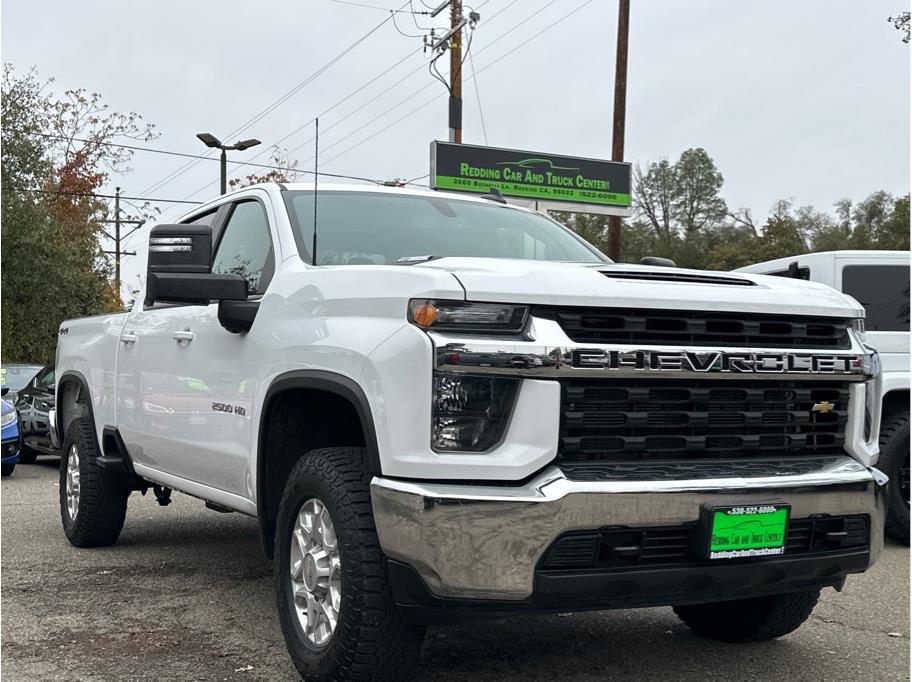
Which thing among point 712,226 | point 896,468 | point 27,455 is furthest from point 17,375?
point 712,226

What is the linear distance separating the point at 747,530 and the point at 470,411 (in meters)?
0.99

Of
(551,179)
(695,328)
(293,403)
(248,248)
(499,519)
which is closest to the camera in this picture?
(499,519)

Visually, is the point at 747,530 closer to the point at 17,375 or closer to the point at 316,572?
the point at 316,572

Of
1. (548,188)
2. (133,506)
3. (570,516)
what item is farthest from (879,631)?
(548,188)

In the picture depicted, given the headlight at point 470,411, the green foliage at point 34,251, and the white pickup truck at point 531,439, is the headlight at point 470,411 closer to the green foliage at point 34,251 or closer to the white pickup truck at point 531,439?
the white pickup truck at point 531,439

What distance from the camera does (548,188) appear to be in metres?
22.7

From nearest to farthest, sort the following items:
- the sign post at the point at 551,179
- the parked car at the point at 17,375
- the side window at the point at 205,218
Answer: the side window at the point at 205,218 < the parked car at the point at 17,375 < the sign post at the point at 551,179

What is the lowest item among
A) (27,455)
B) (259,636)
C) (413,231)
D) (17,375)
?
(27,455)

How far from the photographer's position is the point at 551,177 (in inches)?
896

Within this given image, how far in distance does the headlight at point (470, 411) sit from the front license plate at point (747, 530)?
2.38ft

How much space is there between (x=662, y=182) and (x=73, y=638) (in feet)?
227

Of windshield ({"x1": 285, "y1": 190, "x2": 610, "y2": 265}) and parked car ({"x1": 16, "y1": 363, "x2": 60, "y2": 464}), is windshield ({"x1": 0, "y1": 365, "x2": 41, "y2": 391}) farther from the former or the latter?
windshield ({"x1": 285, "y1": 190, "x2": 610, "y2": 265})

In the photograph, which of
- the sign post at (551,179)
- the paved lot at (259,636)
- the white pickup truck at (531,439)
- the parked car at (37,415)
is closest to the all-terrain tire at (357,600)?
the white pickup truck at (531,439)

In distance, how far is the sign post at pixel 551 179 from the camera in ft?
71.4
